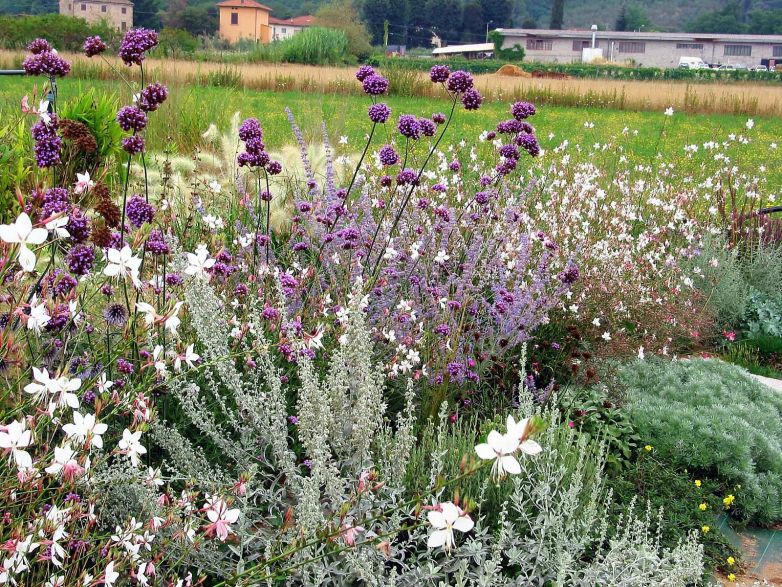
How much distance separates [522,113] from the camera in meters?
4.22

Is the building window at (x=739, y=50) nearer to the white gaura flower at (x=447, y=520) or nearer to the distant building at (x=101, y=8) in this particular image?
the distant building at (x=101, y=8)

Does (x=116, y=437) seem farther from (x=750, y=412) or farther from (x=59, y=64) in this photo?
(x=750, y=412)

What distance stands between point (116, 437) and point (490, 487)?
56.6 inches

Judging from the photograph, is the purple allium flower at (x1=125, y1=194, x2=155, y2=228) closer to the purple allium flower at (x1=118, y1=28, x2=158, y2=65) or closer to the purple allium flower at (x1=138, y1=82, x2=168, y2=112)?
the purple allium flower at (x1=138, y1=82, x2=168, y2=112)

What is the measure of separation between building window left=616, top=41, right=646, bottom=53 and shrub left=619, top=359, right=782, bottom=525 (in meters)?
105

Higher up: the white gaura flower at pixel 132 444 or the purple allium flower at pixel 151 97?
the purple allium flower at pixel 151 97

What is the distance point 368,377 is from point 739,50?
376 feet

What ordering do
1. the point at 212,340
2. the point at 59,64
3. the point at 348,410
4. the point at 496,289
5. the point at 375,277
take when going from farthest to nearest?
1. the point at 496,289
2. the point at 375,277
3. the point at 348,410
4. the point at 212,340
5. the point at 59,64

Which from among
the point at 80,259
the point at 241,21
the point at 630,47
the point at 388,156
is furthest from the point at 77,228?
Answer: the point at 241,21

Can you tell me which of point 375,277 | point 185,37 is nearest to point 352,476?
point 375,277

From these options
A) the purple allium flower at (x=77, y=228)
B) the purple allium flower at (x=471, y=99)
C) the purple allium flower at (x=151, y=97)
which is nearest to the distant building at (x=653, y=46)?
the purple allium flower at (x=471, y=99)

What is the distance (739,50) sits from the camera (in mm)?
103562

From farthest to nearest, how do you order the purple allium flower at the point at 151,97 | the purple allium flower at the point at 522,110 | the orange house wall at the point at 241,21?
the orange house wall at the point at 241,21 → the purple allium flower at the point at 522,110 → the purple allium flower at the point at 151,97

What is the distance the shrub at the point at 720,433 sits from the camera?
152 inches
